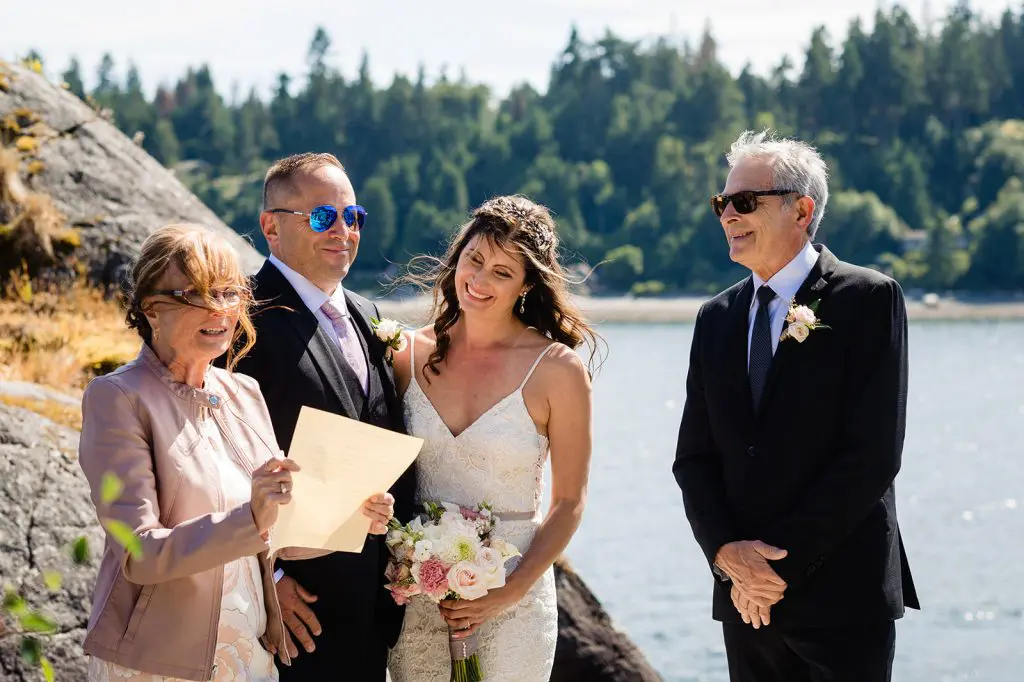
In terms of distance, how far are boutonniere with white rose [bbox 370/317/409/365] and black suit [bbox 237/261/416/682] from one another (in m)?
0.23

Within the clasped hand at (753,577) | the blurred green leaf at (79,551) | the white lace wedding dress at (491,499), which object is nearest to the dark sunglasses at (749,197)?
the white lace wedding dress at (491,499)

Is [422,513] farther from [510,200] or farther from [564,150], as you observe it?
[564,150]

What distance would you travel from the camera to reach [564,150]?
136000mm

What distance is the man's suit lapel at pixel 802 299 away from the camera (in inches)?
180

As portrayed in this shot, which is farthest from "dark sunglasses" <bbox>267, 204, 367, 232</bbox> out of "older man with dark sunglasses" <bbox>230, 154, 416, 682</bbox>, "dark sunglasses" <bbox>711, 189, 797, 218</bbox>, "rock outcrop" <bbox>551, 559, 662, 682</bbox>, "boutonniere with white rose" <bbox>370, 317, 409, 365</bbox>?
"rock outcrop" <bbox>551, 559, 662, 682</bbox>

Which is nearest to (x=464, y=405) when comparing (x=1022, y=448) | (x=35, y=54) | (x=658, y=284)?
(x=35, y=54)

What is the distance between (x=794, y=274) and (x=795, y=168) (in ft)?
1.24

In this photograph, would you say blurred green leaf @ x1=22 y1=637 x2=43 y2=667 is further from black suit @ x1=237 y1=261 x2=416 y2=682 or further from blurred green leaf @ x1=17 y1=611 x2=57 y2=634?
black suit @ x1=237 y1=261 x2=416 y2=682

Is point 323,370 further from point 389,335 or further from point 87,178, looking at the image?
point 87,178

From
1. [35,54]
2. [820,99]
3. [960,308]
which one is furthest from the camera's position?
[820,99]

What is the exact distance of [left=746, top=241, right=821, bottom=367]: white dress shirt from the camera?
4672 millimetres

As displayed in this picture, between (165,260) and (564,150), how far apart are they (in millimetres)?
134235

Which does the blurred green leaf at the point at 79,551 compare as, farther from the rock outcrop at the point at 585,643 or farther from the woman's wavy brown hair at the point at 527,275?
the rock outcrop at the point at 585,643

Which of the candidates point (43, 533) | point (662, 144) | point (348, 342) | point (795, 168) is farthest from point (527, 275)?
point (662, 144)
